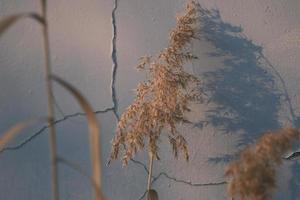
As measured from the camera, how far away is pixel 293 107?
2432mm

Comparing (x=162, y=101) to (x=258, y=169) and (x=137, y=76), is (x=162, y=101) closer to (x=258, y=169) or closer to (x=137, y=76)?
(x=137, y=76)

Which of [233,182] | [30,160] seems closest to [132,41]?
[30,160]

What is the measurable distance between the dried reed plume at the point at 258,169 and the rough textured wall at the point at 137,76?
0.93 m

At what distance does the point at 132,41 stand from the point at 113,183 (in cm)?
60

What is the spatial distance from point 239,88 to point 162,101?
47cm

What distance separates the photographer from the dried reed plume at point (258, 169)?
1402 millimetres

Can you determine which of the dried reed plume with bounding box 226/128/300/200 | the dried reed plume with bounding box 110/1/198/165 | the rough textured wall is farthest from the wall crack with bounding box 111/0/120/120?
the dried reed plume with bounding box 226/128/300/200

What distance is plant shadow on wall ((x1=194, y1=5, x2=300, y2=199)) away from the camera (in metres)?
2.38

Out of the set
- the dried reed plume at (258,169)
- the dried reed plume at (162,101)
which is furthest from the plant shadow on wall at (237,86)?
the dried reed plume at (258,169)

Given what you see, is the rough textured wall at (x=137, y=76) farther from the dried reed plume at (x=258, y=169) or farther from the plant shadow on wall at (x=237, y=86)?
the dried reed plume at (x=258, y=169)

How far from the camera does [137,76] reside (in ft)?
7.89

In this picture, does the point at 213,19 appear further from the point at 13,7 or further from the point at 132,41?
the point at 13,7

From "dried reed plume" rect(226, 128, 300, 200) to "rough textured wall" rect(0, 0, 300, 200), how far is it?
929 millimetres

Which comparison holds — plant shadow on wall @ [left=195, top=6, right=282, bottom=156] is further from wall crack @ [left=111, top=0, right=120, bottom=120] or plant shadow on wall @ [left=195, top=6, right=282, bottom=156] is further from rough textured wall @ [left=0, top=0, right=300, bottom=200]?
wall crack @ [left=111, top=0, right=120, bottom=120]
